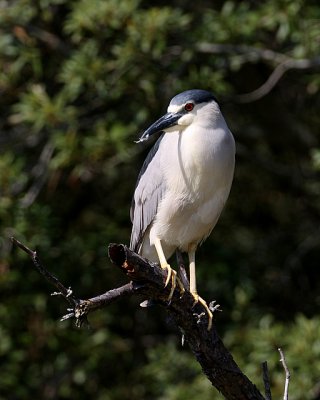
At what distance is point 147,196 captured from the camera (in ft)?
12.5

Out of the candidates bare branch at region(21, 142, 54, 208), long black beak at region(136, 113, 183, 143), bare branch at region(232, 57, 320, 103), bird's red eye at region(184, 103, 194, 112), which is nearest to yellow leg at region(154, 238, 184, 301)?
long black beak at region(136, 113, 183, 143)

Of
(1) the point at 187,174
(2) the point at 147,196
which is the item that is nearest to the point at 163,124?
(1) the point at 187,174

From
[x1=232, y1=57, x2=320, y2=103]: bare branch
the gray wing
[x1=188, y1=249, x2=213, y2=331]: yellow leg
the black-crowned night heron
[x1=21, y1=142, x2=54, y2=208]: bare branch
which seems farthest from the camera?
[x1=21, y1=142, x2=54, y2=208]: bare branch

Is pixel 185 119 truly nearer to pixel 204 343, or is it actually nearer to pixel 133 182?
pixel 204 343

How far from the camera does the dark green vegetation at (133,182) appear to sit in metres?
4.90

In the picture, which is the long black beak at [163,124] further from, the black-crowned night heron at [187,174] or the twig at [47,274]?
the twig at [47,274]

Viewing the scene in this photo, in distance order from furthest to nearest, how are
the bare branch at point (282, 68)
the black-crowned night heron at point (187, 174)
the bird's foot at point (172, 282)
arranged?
1. the bare branch at point (282, 68)
2. the black-crowned night heron at point (187, 174)
3. the bird's foot at point (172, 282)

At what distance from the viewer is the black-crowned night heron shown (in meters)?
3.63

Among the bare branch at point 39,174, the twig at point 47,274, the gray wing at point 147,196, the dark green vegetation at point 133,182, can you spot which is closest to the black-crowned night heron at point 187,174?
the gray wing at point 147,196

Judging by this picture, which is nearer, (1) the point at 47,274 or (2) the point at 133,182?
(1) the point at 47,274

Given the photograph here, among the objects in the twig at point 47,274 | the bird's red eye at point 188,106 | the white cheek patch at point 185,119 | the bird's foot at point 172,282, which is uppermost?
the twig at point 47,274

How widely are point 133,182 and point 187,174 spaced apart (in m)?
2.27

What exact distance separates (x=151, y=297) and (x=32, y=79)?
2582mm

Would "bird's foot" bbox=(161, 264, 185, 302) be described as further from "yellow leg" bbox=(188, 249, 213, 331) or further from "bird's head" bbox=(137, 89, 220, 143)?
"bird's head" bbox=(137, 89, 220, 143)
